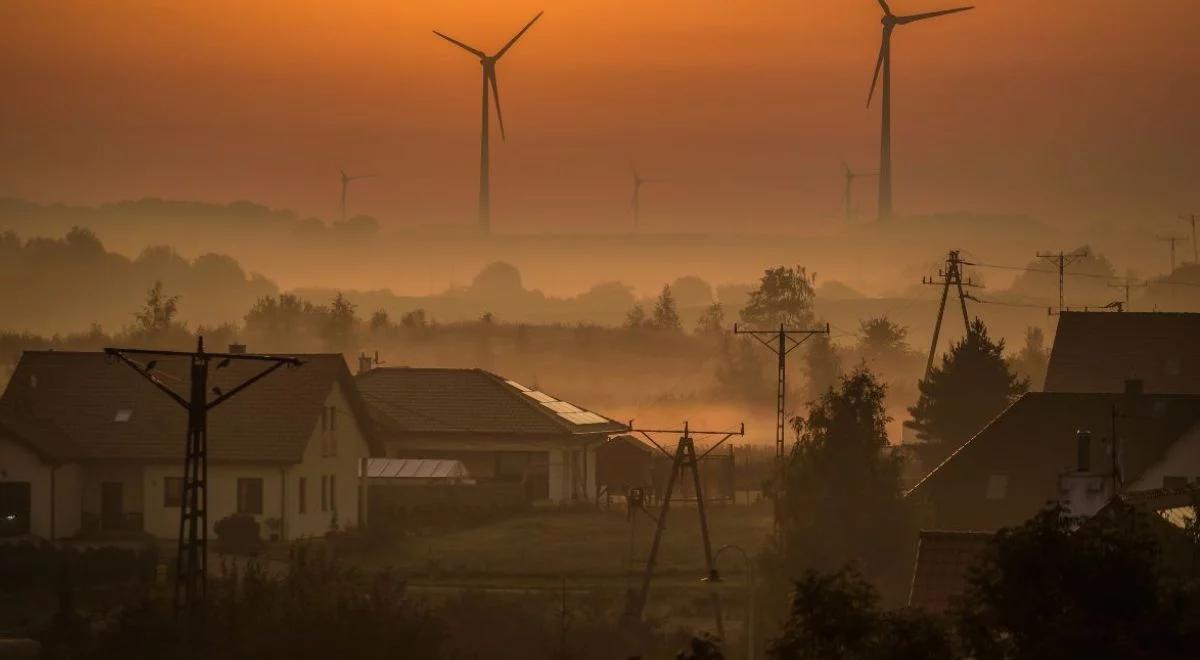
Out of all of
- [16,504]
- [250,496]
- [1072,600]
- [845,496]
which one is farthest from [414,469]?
[1072,600]

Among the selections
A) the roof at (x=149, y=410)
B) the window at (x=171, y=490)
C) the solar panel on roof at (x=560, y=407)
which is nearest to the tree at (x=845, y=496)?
the roof at (x=149, y=410)

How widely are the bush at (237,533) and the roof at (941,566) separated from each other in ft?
99.1

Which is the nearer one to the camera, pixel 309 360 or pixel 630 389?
pixel 309 360

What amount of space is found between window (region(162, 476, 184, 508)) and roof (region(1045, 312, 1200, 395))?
32981 millimetres

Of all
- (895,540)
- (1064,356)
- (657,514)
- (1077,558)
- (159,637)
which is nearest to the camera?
(1077,558)

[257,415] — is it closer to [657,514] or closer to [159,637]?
[657,514]

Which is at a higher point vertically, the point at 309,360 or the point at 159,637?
the point at 309,360

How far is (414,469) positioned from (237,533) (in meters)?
15.5

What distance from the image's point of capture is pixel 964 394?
297ft

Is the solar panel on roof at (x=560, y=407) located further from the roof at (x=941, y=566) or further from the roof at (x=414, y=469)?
the roof at (x=941, y=566)

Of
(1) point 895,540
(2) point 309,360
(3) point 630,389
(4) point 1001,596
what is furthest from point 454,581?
(3) point 630,389

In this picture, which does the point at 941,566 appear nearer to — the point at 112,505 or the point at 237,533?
the point at 237,533

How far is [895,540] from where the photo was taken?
2377 inches

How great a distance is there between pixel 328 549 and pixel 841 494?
15.8 meters
